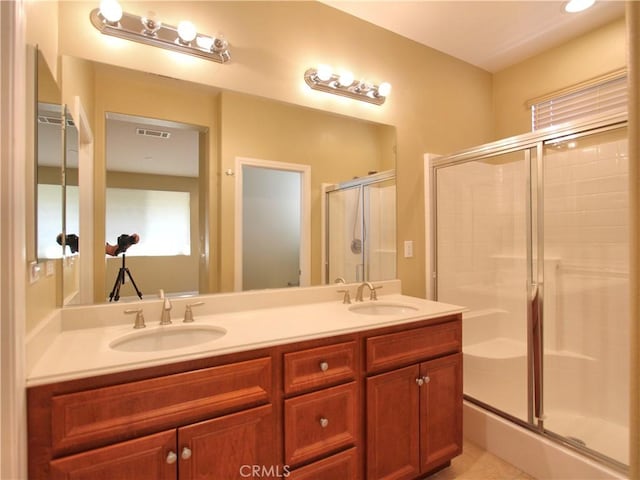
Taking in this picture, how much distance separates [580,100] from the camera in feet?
7.68

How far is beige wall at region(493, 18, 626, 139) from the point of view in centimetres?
215

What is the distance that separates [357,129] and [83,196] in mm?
1541

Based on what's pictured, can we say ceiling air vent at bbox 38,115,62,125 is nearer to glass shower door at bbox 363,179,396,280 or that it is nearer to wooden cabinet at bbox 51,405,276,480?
wooden cabinet at bbox 51,405,276,480

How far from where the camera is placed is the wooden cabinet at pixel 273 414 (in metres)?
0.95

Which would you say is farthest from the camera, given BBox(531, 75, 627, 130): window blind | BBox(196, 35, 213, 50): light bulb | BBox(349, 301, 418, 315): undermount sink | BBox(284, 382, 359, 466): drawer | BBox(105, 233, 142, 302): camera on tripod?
BBox(531, 75, 627, 130): window blind

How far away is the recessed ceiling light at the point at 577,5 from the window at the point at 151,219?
244 centimetres

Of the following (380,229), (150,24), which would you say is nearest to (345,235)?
(380,229)

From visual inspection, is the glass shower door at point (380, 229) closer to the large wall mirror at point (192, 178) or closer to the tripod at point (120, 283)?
the large wall mirror at point (192, 178)

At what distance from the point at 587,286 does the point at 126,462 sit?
2.57 metres

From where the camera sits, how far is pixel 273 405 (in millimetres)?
1223

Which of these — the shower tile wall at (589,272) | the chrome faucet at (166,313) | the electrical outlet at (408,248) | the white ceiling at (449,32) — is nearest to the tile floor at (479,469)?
the shower tile wall at (589,272)

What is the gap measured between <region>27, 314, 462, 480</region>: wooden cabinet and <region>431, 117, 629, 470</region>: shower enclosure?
26.2 inches

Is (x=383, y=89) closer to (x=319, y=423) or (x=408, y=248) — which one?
(x=408, y=248)

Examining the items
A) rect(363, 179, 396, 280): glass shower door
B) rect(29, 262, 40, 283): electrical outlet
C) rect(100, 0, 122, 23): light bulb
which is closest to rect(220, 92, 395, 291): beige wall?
rect(363, 179, 396, 280): glass shower door
